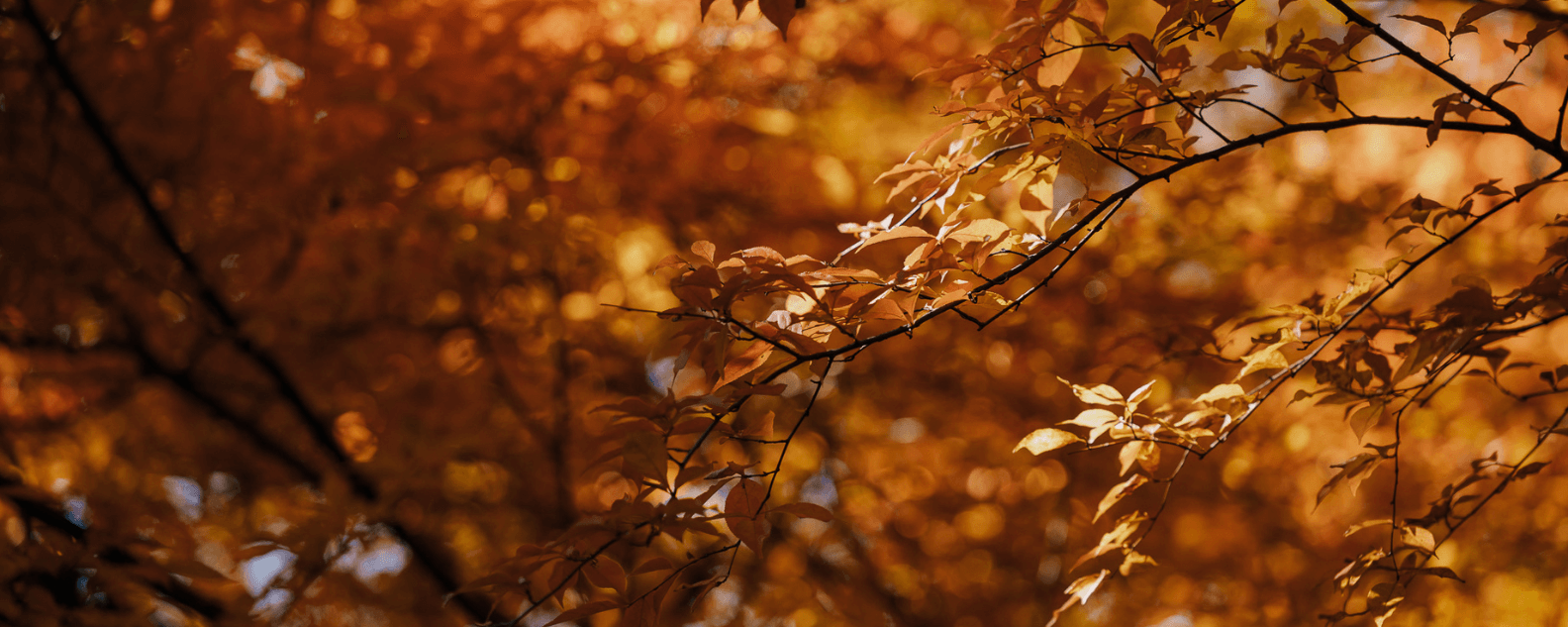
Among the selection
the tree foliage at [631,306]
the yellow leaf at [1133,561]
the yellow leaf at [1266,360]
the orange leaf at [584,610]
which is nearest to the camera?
the orange leaf at [584,610]

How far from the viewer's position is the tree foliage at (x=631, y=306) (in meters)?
2.36

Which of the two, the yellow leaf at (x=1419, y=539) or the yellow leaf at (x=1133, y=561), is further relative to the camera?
the yellow leaf at (x=1133, y=561)

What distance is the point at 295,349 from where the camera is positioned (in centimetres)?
272

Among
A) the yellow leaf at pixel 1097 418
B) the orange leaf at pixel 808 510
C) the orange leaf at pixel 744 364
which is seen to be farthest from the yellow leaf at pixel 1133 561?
the orange leaf at pixel 744 364

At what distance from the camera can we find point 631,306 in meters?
2.78

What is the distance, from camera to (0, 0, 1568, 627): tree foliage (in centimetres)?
236

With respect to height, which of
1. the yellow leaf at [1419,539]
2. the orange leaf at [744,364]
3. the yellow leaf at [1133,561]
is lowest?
the yellow leaf at [1419,539]

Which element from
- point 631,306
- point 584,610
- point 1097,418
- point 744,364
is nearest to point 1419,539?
point 1097,418

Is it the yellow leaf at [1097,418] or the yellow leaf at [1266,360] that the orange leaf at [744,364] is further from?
the yellow leaf at [1266,360]

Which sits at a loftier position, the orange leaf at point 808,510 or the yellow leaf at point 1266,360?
the orange leaf at point 808,510

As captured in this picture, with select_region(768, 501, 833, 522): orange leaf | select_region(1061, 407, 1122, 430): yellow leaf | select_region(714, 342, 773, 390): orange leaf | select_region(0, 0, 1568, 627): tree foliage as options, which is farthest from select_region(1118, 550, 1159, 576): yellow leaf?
select_region(0, 0, 1568, 627): tree foliage

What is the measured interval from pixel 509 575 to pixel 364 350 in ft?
6.96

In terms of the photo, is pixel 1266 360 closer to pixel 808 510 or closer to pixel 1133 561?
pixel 1133 561

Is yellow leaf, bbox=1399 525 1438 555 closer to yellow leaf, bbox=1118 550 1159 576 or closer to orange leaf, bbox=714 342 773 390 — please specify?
yellow leaf, bbox=1118 550 1159 576
